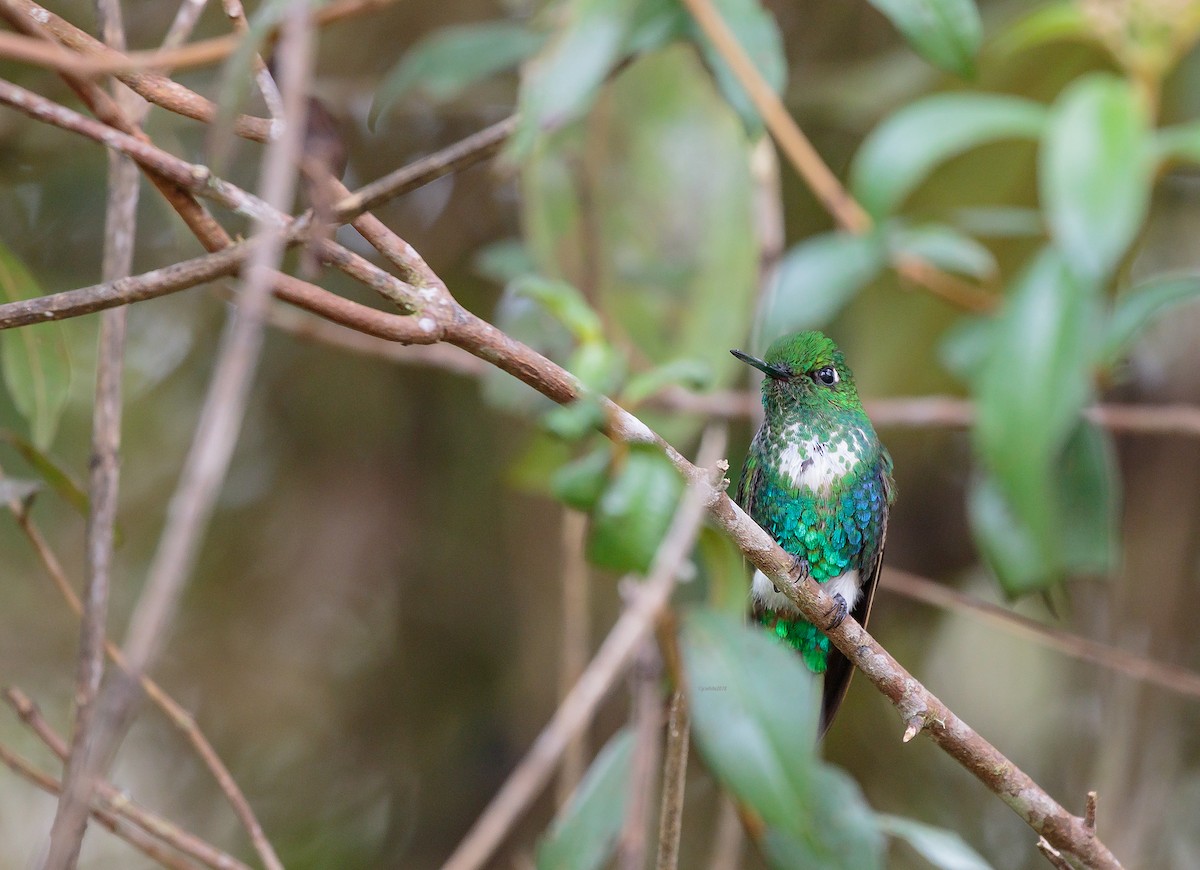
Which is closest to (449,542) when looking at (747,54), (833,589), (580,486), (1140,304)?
(833,589)

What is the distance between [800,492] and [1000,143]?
5.29 ft

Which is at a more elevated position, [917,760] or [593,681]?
[917,760]

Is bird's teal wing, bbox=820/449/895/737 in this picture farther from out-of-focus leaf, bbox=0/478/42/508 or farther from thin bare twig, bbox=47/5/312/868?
thin bare twig, bbox=47/5/312/868

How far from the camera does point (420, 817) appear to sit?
411 centimetres

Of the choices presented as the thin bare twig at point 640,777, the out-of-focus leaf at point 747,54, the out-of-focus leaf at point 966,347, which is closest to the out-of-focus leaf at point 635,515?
the thin bare twig at point 640,777

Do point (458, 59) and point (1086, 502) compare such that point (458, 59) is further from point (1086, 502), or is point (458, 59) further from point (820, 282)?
point (1086, 502)

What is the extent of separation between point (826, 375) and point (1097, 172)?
71 centimetres

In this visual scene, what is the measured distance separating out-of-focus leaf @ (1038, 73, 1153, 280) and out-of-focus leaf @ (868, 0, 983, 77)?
22 cm

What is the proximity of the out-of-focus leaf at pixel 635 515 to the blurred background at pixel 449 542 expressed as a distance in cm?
168

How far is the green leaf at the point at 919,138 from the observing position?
8.07 feet

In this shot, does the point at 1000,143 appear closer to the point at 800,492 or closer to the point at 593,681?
the point at 800,492

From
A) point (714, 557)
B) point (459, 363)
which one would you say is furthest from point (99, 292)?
point (459, 363)

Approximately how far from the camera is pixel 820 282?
2723mm

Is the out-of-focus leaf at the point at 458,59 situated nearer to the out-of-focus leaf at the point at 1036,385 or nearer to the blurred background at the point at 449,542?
the blurred background at the point at 449,542
